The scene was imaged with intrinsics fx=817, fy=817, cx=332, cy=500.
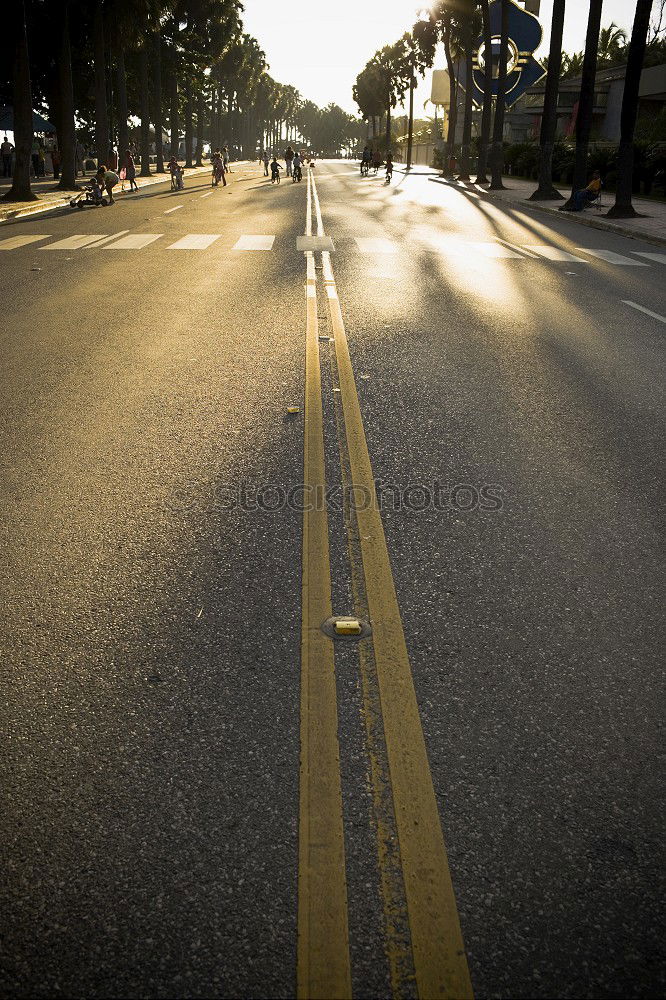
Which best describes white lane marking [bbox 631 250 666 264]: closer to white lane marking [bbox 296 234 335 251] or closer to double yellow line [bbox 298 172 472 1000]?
white lane marking [bbox 296 234 335 251]

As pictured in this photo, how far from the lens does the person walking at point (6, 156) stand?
128 ft

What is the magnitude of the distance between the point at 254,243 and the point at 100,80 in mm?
25122

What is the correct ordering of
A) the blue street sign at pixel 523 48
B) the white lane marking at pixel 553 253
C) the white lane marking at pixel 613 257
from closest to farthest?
the white lane marking at pixel 613 257 < the white lane marking at pixel 553 253 < the blue street sign at pixel 523 48

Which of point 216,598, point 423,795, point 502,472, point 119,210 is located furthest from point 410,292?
point 119,210

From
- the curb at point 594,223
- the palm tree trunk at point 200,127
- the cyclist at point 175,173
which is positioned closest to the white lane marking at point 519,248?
the curb at point 594,223

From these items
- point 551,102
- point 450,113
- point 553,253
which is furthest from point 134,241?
point 450,113

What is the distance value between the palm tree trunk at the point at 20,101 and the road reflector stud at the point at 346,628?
29060 mm

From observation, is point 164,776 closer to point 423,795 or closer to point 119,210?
point 423,795

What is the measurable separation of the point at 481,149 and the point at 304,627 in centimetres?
4809

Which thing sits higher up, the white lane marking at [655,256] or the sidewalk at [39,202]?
the sidewalk at [39,202]

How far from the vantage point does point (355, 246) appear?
1905 cm

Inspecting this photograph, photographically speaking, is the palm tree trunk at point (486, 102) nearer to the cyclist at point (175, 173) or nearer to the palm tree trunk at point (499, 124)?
the palm tree trunk at point (499, 124)

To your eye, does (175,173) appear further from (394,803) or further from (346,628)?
(394,803)

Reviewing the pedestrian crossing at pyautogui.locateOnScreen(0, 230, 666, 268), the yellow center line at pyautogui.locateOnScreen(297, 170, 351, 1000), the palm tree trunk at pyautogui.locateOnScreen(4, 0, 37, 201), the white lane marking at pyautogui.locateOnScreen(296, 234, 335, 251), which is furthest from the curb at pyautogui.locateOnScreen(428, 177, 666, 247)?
the yellow center line at pyautogui.locateOnScreen(297, 170, 351, 1000)
